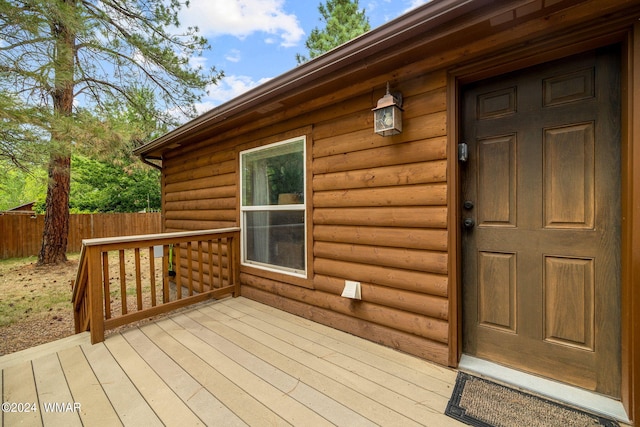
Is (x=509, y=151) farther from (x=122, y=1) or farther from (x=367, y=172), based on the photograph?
(x=122, y=1)

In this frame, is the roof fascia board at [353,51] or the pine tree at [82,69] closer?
the roof fascia board at [353,51]

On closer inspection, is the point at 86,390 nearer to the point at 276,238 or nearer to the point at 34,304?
the point at 276,238

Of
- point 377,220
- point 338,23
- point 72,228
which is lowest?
point 72,228

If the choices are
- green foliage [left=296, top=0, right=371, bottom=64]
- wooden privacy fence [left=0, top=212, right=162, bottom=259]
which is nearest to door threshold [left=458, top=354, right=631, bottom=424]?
green foliage [left=296, top=0, right=371, bottom=64]

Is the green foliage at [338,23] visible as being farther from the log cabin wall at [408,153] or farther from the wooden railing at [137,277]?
the wooden railing at [137,277]

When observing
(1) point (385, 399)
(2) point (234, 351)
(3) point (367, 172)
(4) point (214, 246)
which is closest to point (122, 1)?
(4) point (214, 246)

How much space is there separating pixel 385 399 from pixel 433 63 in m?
2.06

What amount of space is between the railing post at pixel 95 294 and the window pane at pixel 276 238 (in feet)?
4.82

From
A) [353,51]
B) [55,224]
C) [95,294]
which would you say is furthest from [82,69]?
[353,51]

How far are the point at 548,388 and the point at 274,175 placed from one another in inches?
107

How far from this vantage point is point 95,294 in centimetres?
217

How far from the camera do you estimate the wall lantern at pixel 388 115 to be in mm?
1885

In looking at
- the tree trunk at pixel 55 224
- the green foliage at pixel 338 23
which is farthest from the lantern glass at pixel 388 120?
the green foliage at pixel 338 23

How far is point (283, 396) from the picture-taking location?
154cm
